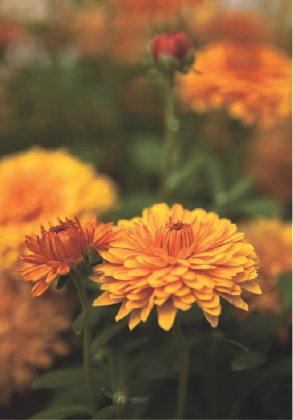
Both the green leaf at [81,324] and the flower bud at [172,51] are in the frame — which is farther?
the flower bud at [172,51]

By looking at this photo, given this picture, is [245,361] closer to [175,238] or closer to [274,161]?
[175,238]

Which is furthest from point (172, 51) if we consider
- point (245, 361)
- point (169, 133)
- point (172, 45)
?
point (245, 361)

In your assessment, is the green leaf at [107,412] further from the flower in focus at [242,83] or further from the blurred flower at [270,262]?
the flower in focus at [242,83]

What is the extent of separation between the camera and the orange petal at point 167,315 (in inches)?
14.2

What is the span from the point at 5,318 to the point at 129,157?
0.54 metres

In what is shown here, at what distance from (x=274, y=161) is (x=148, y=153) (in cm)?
27

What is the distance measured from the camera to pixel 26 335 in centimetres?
64

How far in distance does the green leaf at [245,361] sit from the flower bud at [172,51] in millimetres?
335

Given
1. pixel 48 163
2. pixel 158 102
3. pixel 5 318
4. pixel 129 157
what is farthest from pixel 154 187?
A: pixel 5 318

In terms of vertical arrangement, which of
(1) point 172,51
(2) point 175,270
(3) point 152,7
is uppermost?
(3) point 152,7

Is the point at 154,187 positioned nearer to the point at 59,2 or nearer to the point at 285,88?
the point at 285,88

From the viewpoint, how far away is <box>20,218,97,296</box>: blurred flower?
37 centimetres

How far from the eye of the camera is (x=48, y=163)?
0.73 m

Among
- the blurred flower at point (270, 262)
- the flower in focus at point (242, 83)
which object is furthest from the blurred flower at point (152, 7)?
the blurred flower at point (270, 262)
